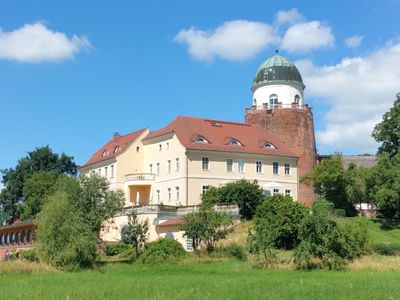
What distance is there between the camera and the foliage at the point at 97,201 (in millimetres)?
51438

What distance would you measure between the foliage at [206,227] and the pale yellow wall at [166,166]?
17.7 meters

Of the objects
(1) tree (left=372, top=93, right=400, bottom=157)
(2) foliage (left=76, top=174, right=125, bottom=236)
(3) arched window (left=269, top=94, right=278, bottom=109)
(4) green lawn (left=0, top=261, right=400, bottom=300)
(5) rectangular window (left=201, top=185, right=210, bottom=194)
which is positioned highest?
(3) arched window (left=269, top=94, right=278, bottom=109)

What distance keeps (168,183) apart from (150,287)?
41531 millimetres

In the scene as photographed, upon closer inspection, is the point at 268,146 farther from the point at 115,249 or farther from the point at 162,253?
the point at 162,253

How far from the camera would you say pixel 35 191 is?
7962 centimetres

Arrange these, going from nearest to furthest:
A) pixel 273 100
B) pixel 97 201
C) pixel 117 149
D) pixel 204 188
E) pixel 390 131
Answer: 1. pixel 97 201
2. pixel 390 131
3. pixel 204 188
4. pixel 273 100
5. pixel 117 149

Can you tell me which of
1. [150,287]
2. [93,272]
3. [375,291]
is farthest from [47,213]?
[375,291]

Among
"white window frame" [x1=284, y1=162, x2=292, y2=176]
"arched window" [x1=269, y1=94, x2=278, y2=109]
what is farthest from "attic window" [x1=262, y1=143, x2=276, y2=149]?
"arched window" [x1=269, y1=94, x2=278, y2=109]

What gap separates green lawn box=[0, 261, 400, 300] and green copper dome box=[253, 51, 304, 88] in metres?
42.3

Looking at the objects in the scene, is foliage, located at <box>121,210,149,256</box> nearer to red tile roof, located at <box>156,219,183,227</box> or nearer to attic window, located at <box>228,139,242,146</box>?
red tile roof, located at <box>156,219,183,227</box>

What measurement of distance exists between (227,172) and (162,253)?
24780mm

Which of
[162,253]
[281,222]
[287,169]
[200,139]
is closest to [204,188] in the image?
[200,139]

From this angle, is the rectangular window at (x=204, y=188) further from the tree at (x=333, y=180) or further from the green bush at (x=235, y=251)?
the green bush at (x=235, y=251)

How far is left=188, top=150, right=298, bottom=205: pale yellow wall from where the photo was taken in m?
65.0
